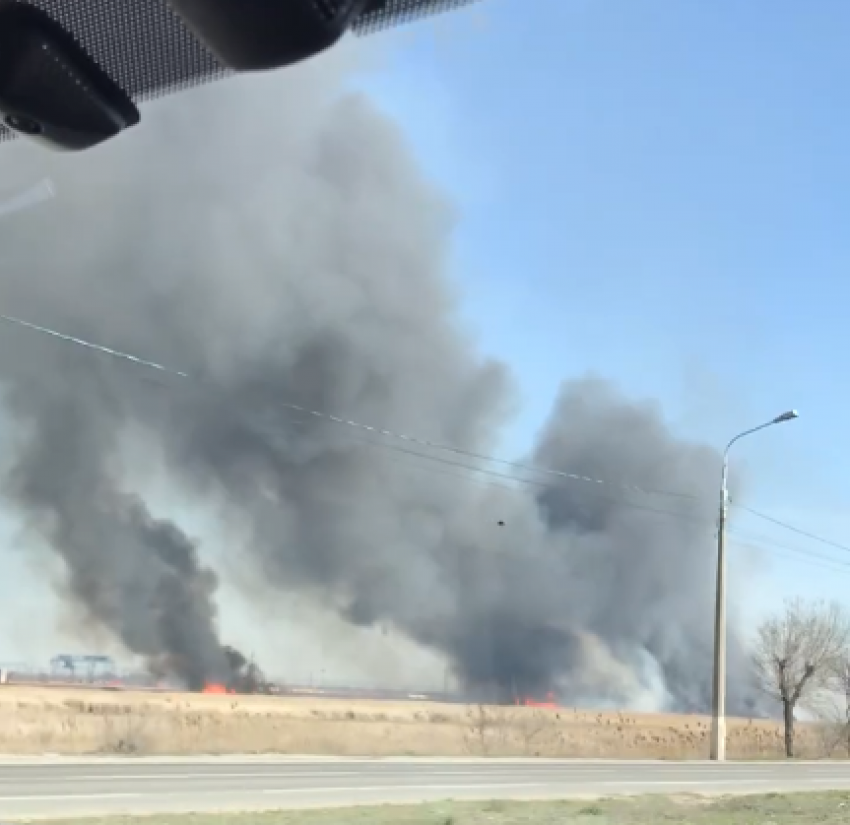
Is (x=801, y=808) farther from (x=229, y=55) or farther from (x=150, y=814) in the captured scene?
(x=229, y=55)

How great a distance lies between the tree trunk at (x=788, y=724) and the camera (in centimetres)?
3578

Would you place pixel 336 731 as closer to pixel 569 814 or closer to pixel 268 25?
pixel 569 814

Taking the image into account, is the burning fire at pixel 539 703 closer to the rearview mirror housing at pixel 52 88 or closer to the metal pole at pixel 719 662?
the metal pole at pixel 719 662

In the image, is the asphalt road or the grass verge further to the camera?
the asphalt road

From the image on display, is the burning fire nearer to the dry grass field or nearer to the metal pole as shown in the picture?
the dry grass field

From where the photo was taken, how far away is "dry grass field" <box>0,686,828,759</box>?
26.5 m

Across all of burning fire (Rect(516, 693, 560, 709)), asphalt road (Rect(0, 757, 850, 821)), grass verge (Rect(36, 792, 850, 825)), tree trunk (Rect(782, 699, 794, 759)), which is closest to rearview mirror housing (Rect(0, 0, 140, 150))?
grass verge (Rect(36, 792, 850, 825))

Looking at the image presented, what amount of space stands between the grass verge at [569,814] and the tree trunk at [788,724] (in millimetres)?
22868

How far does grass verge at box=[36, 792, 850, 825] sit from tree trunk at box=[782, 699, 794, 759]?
75.0ft

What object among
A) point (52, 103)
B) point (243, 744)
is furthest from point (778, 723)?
point (52, 103)

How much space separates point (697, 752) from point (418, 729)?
31.7ft

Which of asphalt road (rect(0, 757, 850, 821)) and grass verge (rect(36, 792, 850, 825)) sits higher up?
grass verge (rect(36, 792, 850, 825))

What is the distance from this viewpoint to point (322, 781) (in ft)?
54.0

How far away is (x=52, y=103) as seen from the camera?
2.94 metres
